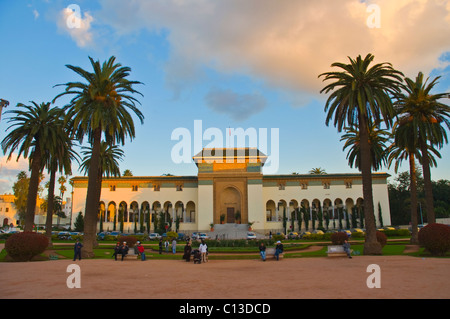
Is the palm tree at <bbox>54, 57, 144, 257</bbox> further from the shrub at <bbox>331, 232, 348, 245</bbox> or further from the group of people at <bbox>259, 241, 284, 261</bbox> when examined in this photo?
the shrub at <bbox>331, 232, 348, 245</bbox>

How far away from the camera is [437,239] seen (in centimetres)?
2236

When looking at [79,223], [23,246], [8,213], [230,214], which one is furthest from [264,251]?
[8,213]

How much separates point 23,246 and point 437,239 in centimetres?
2665

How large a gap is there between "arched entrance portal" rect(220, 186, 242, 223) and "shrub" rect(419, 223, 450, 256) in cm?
4061

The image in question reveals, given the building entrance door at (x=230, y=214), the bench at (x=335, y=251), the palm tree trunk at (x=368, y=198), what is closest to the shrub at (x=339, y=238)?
the palm tree trunk at (x=368, y=198)

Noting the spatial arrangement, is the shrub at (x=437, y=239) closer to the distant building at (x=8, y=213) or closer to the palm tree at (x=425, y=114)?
the palm tree at (x=425, y=114)

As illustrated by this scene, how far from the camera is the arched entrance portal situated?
62.3 m

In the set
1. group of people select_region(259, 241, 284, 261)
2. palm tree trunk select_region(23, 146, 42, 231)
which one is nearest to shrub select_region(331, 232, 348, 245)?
group of people select_region(259, 241, 284, 261)

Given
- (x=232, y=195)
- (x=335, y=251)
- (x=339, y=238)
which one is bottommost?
(x=335, y=251)

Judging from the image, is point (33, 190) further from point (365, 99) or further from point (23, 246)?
point (365, 99)
